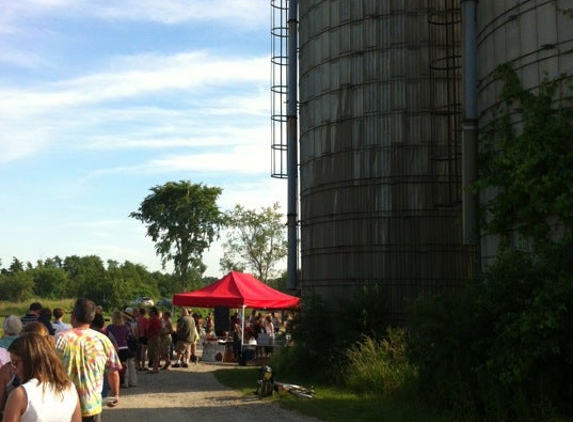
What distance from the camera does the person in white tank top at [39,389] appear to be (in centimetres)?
497

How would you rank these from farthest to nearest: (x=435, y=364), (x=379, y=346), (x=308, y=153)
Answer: (x=308, y=153) → (x=379, y=346) → (x=435, y=364)

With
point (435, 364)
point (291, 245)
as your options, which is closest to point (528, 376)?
point (435, 364)

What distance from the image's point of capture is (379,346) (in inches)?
698

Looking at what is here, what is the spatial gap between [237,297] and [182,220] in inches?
2005

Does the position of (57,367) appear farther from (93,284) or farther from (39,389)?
(93,284)

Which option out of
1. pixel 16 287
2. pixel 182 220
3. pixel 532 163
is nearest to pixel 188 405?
pixel 532 163

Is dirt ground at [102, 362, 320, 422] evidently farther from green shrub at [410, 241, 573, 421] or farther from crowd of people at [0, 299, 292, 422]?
green shrub at [410, 241, 573, 421]

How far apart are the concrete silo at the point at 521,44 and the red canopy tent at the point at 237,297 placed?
1114 centimetres

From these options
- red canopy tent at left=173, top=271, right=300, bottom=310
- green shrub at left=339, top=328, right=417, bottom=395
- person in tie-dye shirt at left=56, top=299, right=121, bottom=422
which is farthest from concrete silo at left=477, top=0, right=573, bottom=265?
red canopy tent at left=173, top=271, right=300, bottom=310

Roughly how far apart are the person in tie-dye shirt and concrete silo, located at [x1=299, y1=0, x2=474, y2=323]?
38.6ft

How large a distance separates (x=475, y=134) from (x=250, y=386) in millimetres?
7967

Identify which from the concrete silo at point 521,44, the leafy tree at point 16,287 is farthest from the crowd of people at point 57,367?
the leafy tree at point 16,287

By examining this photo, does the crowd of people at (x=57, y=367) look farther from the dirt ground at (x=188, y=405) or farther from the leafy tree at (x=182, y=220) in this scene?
the leafy tree at (x=182, y=220)

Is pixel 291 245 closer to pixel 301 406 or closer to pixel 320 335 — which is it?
pixel 320 335
